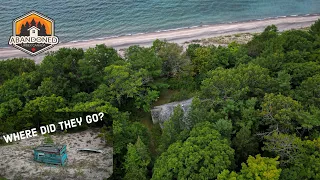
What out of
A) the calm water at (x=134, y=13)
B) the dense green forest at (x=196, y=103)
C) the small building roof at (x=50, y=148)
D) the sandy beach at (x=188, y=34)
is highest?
the calm water at (x=134, y=13)

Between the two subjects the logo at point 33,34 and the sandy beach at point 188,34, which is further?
the sandy beach at point 188,34

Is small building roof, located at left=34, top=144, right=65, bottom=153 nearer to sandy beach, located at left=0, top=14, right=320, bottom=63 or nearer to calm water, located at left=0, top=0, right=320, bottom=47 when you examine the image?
sandy beach, located at left=0, top=14, right=320, bottom=63

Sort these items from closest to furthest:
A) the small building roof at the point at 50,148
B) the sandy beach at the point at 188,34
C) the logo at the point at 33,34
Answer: the small building roof at the point at 50,148
the logo at the point at 33,34
the sandy beach at the point at 188,34

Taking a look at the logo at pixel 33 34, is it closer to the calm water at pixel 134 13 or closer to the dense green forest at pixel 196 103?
the dense green forest at pixel 196 103

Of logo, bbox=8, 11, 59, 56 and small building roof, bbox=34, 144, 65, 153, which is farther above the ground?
logo, bbox=8, 11, 59, 56

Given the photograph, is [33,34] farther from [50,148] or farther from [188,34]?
[188,34]

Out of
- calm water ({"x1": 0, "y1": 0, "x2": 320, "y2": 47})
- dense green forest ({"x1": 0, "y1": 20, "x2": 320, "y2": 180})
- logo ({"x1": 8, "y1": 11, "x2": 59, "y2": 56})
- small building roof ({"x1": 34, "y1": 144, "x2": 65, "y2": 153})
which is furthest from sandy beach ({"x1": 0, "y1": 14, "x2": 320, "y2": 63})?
small building roof ({"x1": 34, "y1": 144, "x2": 65, "y2": 153})

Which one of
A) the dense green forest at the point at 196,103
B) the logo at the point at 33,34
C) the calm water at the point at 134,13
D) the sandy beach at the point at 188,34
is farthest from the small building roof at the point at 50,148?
the calm water at the point at 134,13

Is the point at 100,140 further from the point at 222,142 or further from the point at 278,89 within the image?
the point at 278,89

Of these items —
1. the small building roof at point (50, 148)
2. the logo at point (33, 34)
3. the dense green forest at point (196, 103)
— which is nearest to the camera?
the dense green forest at point (196, 103)
